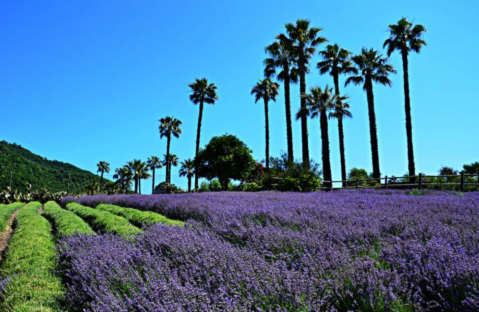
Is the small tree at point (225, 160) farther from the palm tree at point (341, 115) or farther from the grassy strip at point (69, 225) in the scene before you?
the grassy strip at point (69, 225)

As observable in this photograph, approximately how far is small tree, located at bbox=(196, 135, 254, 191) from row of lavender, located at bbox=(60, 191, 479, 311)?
2689 centimetres

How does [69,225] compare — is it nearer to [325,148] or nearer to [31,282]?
[31,282]

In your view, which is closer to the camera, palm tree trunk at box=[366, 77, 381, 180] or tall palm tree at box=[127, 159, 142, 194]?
palm tree trunk at box=[366, 77, 381, 180]

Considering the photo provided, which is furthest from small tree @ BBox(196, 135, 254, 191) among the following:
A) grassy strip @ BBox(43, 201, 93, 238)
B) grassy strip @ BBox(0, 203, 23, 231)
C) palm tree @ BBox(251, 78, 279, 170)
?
grassy strip @ BBox(43, 201, 93, 238)

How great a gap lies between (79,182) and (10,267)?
96430 millimetres

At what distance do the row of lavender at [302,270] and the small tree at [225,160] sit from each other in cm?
2689

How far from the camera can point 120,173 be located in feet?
221

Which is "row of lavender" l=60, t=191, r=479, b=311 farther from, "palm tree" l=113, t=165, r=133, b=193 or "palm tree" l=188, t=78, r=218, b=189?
"palm tree" l=113, t=165, r=133, b=193

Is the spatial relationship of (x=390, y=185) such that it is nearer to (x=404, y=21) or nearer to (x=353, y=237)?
(x=404, y=21)

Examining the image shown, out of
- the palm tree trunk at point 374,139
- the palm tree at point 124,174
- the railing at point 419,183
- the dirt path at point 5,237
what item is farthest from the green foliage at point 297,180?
the palm tree at point 124,174

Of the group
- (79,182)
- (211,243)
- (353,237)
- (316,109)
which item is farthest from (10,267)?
(79,182)

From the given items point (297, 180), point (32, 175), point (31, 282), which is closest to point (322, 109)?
point (297, 180)

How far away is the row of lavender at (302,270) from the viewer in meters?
2.67

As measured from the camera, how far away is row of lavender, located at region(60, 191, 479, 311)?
8.75ft
